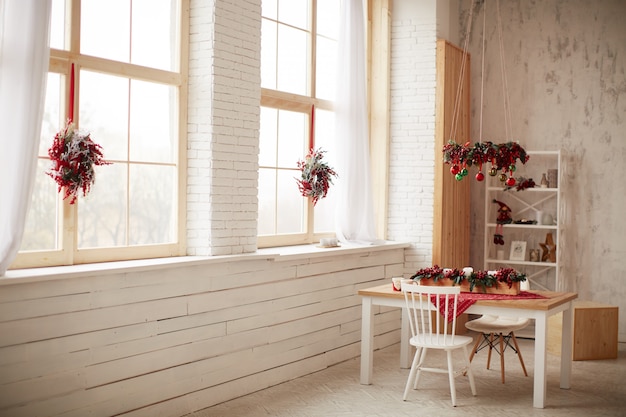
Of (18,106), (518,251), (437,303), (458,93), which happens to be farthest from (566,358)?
(18,106)

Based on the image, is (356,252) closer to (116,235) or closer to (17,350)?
(116,235)

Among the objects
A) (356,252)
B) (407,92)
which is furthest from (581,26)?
(356,252)

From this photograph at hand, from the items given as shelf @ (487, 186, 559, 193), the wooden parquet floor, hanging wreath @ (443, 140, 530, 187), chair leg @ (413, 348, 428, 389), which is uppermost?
hanging wreath @ (443, 140, 530, 187)

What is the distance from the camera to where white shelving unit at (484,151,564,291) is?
906cm

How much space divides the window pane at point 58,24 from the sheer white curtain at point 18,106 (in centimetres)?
51

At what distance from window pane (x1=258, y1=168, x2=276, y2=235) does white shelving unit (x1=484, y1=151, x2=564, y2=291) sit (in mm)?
2999

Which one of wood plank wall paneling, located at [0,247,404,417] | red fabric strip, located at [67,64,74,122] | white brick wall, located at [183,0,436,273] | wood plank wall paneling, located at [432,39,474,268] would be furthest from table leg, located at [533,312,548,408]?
red fabric strip, located at [67,64,74,122]

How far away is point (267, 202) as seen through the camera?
23.7 ft

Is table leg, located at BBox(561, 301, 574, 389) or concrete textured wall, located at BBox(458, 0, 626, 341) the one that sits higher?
concrete textured wall, located at BBox(458, 0, 626, 341)

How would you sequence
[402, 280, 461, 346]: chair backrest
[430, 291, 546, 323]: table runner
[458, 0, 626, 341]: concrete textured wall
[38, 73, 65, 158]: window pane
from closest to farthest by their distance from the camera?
[38, 73, 65, 158]: window pane → [402, 280, 461, 346]: chair backrest → [430, 291, 546, 323]: table runner → [458, 0, 626, 341]: concrete textured wall

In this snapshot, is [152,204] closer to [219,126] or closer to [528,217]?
[219,126]

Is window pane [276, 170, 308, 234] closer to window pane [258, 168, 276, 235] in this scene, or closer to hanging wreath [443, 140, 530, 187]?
window pane [258, 168, 276, 235]

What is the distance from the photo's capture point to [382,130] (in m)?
8.87

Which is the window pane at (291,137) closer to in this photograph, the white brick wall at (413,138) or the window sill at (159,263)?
the window sill at (159,263)
